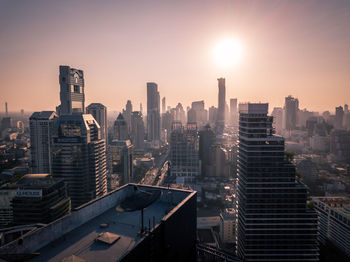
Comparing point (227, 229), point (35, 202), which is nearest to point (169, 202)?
point (35, 202)

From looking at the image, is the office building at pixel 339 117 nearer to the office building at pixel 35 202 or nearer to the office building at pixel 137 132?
the office building at pixel 137 132

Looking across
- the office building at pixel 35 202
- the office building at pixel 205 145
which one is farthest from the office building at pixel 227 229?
the office building at pixel 205 145

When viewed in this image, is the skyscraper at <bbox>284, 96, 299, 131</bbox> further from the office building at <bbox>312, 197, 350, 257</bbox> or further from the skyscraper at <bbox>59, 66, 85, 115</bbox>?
the skyscraper at <bbox>59, 66, 85, 115</bbox>

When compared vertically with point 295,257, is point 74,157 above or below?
above

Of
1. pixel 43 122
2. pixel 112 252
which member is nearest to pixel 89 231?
pixel 112 252

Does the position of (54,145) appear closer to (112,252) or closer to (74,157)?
(74,157)

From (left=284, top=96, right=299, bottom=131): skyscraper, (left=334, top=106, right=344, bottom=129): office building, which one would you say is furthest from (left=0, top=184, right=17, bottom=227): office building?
(left=334, top=106, right=344, bottom=129): office building
